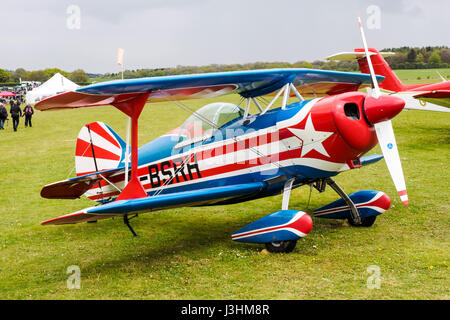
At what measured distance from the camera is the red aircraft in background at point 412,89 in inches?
573

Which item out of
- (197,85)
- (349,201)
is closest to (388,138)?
(349,201)

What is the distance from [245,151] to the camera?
6.16m

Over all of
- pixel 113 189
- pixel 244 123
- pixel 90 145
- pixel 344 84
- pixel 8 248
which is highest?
pixel 344 84

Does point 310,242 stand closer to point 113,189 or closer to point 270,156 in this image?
point 270,156

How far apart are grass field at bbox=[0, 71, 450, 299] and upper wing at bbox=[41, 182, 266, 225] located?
Answer: 787 mm

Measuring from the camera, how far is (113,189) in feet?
23.5

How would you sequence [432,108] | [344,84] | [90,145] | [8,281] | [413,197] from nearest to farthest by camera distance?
[8,281] → [90,145] → [344,84] → [413,197] → [432,108]

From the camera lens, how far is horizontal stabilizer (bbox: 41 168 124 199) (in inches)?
254

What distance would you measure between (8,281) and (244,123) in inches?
147

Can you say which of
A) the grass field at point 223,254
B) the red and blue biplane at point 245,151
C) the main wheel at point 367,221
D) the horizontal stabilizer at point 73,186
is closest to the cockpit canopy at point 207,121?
the red and blue biplane at point 245,151

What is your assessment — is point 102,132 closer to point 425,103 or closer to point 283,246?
point 283,246
